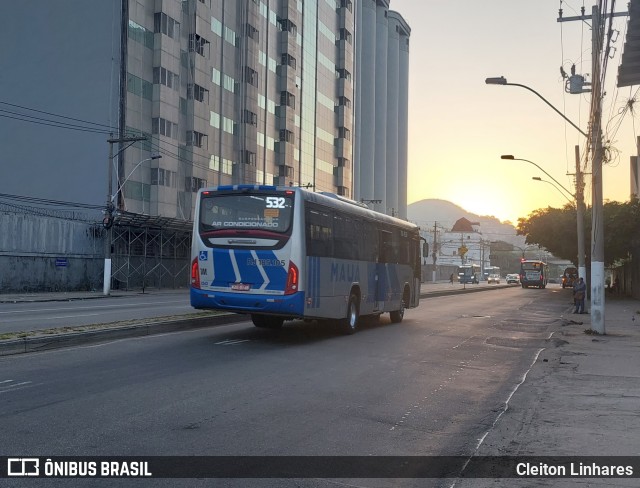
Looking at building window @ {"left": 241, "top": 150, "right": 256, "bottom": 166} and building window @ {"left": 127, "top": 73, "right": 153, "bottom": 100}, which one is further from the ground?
building window @ {"left": 127, "top": 73, "right": 153, "bottom": 100}

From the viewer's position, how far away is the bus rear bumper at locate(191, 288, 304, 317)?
13398 mm

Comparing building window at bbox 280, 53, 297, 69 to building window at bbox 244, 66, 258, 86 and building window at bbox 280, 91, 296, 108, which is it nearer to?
building window at bbox 280, 91, 296, 108

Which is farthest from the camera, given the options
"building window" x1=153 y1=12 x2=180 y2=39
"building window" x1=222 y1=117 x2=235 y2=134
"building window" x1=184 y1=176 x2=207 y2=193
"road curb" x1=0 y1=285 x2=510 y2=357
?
"building window" x1=222 y1=117 x2=235 y2=134

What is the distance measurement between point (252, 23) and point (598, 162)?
49.2m

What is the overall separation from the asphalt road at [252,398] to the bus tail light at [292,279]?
1.17 metres

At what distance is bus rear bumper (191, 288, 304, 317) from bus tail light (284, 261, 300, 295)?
10 centimetres

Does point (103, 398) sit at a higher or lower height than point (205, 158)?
lower

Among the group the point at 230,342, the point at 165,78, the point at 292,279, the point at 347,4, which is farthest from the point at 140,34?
the point at 347,4

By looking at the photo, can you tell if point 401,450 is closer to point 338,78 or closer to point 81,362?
point 81,362

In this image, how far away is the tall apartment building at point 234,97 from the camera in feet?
158

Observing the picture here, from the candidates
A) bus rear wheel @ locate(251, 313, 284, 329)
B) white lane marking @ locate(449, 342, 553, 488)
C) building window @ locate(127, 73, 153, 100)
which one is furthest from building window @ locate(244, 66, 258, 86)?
white lane marking @ locate(449, 342, 553, 488)

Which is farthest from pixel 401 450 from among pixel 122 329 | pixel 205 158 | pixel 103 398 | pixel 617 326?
pixel 205 158

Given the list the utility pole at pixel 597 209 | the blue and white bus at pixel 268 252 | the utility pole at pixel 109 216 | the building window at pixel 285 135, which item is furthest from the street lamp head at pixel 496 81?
the building window at pixel 285 135

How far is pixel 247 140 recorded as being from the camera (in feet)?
201
